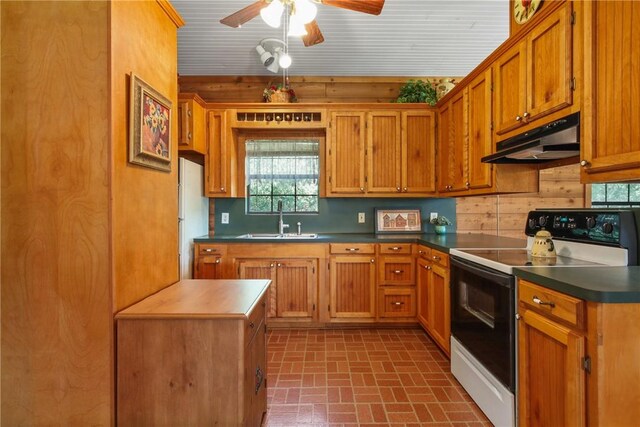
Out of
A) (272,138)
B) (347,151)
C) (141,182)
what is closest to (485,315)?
(141,182)

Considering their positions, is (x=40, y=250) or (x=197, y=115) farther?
(x=197, y=115)

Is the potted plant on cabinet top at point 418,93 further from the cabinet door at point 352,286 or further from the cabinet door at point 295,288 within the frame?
the cabinet door at point 295,288

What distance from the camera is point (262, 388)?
1757 millimetres

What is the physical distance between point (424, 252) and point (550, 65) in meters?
1.71

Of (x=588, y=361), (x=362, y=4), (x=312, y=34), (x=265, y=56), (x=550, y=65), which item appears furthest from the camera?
(x=265, y=56)

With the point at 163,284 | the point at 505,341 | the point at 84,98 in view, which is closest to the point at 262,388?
the point at 163,284

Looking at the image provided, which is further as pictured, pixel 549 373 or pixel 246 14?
pixel 246 14

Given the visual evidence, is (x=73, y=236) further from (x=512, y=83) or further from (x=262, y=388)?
(x=512, y=83)

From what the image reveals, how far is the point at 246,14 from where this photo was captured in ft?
7.19

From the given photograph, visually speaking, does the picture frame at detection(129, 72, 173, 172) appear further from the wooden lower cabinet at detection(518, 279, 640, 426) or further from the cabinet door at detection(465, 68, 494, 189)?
the cabinet door at detection(465, 68, 494, 189)

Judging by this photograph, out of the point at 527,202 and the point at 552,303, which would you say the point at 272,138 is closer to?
the point at 527,202

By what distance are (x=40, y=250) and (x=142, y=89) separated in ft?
2.56

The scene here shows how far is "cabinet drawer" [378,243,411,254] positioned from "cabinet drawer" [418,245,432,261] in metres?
0.12

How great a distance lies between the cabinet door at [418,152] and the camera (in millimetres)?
3531
